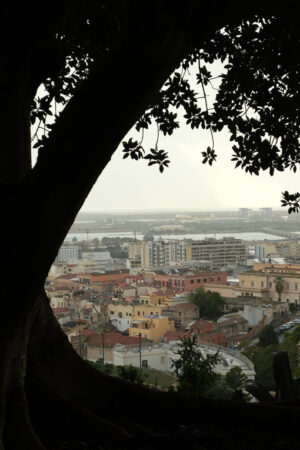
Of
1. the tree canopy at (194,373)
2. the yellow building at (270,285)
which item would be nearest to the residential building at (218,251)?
the yellow building at (270,285)

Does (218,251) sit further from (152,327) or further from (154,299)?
(152,327)

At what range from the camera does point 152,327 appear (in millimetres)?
15281

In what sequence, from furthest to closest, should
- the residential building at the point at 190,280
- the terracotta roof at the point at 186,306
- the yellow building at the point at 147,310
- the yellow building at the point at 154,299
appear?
the residential building at the point at 190,280, the yellow building at the point at 154,299, the yellow building at the point at 147,310, the terracotta roof at the point at 186,306

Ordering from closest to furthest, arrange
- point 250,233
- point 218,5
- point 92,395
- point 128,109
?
point 128,109
point 218,5
point 92,395
point 250,233

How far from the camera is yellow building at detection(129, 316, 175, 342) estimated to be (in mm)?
14773

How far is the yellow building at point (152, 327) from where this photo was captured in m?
14.8

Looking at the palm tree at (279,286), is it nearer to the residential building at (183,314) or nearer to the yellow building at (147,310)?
the residential building at (183,314)

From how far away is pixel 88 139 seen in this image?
1.58 m

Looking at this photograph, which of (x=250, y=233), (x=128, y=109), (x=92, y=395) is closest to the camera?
(x=128, y=109)

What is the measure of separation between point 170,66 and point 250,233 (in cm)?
4155

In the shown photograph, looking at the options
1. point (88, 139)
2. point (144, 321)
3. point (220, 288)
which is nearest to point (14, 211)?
point (88, 139)

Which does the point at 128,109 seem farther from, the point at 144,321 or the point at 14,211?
the point at 144,321

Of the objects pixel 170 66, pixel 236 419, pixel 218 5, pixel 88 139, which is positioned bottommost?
pixel 236 419

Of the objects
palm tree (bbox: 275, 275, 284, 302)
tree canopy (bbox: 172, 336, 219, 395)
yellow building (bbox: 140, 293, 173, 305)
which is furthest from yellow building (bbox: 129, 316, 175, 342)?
tree canopy (bbox: 172, 336, 219, 395)
